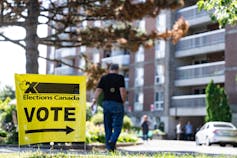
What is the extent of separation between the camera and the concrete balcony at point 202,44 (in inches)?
1714

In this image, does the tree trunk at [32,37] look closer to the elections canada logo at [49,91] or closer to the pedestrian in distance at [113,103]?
the pedestrian in distance at [113,103]

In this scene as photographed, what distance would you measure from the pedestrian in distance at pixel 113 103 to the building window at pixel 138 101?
42.7 metres

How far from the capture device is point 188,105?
4650 centimetres

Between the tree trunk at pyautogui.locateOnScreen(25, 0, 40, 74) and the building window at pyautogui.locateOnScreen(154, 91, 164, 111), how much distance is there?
105 ft

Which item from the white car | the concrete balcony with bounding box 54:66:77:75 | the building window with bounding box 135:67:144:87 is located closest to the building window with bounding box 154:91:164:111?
the building window with bounding box 135:67:144:87

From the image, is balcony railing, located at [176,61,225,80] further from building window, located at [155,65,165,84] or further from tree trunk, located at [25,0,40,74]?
tree trunk, located at [25,0,40,74]

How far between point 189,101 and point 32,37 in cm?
2831

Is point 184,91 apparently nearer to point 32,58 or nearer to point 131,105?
point 131,105

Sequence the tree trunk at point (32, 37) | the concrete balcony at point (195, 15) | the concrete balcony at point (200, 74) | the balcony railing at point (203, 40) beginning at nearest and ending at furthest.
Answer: the tree trunk at point (32, 37) < the concrete balcony at point (200, 74) < the balcony railing at point (203, 40) < the concrete balcony at point (195, 15)

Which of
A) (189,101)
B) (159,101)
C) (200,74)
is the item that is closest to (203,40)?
(200,74)

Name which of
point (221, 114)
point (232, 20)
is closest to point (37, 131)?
point (232, 20)

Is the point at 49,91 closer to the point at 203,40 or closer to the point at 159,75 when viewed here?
the point at 203,40

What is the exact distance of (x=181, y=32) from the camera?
72.4 feet

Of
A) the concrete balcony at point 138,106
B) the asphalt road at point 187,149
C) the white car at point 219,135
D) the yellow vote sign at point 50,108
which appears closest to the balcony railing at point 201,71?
the concrete balcony at point 138,106
